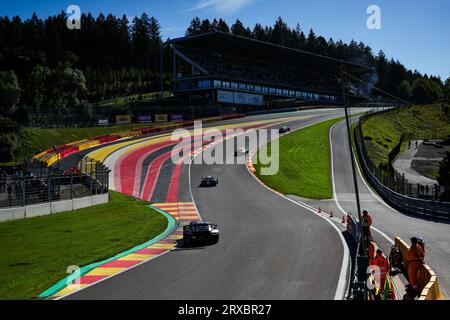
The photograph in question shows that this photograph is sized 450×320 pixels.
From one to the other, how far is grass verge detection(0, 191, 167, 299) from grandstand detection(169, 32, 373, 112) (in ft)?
268

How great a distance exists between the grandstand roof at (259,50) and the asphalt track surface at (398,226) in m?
54.8

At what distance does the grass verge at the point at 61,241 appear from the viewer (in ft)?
52.9

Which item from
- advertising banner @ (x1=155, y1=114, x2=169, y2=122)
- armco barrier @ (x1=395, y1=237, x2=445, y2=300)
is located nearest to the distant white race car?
advertising banner @ (x1=155, y1=114, x2=169, y2=122)

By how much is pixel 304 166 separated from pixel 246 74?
75.1 m

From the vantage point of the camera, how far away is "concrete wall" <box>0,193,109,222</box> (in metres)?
27.2

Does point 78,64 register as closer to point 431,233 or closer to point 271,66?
point 271,66

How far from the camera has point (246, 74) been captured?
130 meters

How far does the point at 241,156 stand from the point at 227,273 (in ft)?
157

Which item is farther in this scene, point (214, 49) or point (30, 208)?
point (214, 49)

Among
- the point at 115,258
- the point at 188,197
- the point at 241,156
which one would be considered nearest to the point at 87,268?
the point at 115,258

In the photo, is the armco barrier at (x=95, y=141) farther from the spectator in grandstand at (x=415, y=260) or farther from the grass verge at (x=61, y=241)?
the spectator in grandstand at (x=415, y=260)

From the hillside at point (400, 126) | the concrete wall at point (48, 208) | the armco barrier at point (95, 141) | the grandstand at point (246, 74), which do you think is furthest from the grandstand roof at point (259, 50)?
the concrete wall at point (48, 208)

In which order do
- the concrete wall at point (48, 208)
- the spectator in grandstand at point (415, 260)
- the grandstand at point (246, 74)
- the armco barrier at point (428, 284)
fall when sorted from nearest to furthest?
the armco barrier at point (428, 284) → the spectator in grandstand at point (415, 260) → the concrete wall at point (48, 208) → the grandstand at point (246, 74)
